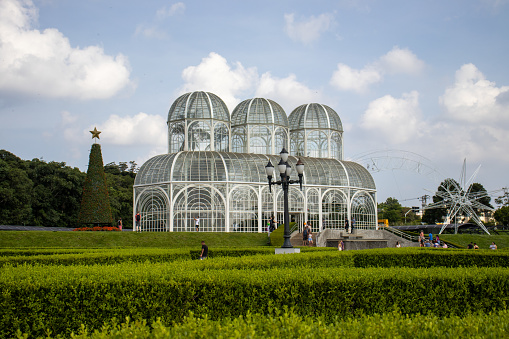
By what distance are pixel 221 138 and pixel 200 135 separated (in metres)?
2.23

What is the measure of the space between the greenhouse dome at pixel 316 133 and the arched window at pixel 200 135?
10.3m

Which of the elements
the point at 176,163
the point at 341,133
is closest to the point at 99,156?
the point at 176,163

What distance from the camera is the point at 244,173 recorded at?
4325cm

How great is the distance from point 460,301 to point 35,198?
53.8m

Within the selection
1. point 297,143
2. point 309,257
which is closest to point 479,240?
point 297,143

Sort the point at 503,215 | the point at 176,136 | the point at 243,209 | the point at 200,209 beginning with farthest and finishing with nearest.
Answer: the point at 503,215 → the point at 176,136 → the point at 243,209 → the point at 200,209

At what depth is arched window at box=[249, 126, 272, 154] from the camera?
49.7 metres

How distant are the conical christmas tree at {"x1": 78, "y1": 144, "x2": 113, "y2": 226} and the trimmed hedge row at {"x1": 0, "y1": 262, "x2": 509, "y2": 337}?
29.9 m

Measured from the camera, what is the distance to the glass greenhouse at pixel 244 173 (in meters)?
41.8

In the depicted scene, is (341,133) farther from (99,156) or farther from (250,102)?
(99,156)

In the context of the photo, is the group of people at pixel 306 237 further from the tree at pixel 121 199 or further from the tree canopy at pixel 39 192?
the tree at pixel 121 199

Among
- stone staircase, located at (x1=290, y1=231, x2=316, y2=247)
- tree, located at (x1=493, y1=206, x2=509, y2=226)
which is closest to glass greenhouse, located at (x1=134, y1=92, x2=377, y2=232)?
stone staircase, located at (x1=290, y1=231, x2=316, y2=247)

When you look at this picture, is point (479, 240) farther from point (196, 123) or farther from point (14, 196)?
point (14, 196)

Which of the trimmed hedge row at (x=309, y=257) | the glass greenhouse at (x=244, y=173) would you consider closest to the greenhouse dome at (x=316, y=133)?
the glass greenhouse at (x=244, y=173)
